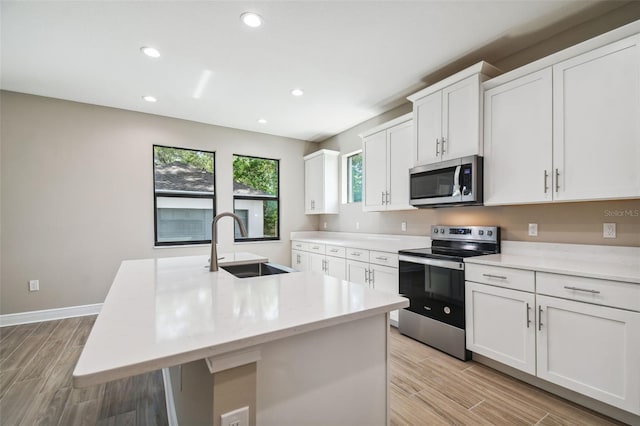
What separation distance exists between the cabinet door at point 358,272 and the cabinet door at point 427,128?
1.36 meters

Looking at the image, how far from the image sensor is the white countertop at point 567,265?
169 cm

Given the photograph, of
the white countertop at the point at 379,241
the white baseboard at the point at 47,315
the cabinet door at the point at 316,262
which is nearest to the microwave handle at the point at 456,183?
the white countertop at the point at 379,241

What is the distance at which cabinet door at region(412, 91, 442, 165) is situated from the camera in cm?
284

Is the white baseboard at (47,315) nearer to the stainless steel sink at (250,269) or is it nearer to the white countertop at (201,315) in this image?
the stainless steel sink at (250,269)

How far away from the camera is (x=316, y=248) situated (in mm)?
4461

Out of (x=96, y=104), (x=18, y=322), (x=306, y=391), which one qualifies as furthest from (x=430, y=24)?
(x=18, y=322)

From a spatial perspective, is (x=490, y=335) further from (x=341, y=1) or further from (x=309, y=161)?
(x=309, y=161)

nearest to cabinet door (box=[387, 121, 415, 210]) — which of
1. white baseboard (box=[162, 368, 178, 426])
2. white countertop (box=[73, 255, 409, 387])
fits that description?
white countertop (box=[73, 255, 409, 387])

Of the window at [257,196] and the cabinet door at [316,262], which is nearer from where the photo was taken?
the cabinet door at [316,262]

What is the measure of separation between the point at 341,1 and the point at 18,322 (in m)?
4.80

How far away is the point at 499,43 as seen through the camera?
2.49 metres

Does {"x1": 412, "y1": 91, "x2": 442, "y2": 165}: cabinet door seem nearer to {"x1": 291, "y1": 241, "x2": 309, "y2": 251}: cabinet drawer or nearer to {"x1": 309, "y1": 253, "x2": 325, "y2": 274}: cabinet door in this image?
{"x1": 309, "y1": 253, "x2": 325, "y2": 274}: cabinet door

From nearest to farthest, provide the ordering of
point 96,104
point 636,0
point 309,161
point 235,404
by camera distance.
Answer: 1. point 235,404
2. point 636,0
3. point 96,104
4. point 309,161

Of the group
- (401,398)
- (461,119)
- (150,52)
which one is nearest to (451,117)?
(461,119)
